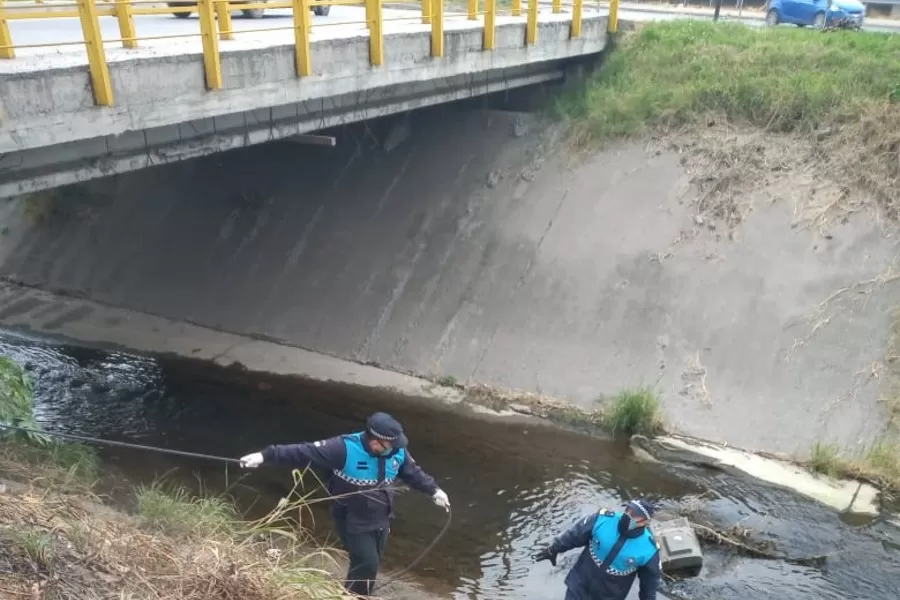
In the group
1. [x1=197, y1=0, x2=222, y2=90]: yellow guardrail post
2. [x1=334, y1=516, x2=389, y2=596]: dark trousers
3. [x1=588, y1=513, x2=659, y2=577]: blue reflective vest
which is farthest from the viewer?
[x1=197, y1=0, x2=222, y2=90]: yellow guardrail post

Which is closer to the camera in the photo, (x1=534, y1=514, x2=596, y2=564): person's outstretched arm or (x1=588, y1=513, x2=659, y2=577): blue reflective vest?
(x1=588, y1=513, x2=659, y2=577): blue reflective vest

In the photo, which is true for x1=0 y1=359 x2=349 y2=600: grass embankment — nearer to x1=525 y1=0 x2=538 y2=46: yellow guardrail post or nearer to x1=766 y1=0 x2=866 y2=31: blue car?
x1=525 y1=0 x2=538 y2=46: yellow guardrail post

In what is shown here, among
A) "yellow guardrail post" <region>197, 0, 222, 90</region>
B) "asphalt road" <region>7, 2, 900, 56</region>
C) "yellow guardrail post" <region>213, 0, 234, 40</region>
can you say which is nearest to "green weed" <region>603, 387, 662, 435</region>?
"asphalt road" <region>7, 2, 900, 56</region>

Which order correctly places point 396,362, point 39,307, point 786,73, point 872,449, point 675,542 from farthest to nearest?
1. point 39,307
2. point 786,73
3. point 396,362
4. point 872,449
5. point 675,542

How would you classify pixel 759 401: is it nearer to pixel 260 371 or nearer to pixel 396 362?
pixel 396 362

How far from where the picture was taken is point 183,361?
12914 millimetres

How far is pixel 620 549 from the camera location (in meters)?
5.41

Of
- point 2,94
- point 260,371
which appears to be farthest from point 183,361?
point 2,94

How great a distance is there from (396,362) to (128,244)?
24.0 feet

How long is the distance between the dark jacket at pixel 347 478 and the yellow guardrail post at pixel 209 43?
405 cm

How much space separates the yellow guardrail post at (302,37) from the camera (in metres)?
8.23

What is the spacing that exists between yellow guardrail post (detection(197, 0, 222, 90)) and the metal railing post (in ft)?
7.48

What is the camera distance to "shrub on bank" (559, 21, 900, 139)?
12617 millimetres

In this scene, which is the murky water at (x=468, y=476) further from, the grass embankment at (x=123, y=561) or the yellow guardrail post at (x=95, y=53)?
the yellow guardrail post at (x=95, y=53)
